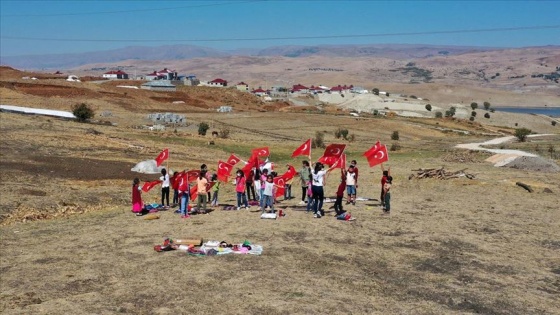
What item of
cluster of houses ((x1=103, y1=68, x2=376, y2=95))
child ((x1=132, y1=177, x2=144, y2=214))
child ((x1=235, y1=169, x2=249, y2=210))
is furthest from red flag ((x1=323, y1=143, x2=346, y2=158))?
cluster of houses ((x1=103, y1=68, x2=376, y2=95))

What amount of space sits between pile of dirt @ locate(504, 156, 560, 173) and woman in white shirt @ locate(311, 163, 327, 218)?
17951 millimetres

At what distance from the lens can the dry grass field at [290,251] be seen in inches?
480

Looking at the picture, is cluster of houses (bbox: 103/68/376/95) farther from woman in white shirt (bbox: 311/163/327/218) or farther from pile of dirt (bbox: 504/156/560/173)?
woman in white shirt (bbox: 311/163/327/218)

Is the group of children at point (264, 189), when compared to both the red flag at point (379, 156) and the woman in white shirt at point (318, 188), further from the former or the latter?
the red flag at point (379, 156)

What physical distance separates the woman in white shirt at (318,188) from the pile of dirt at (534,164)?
18.0 m

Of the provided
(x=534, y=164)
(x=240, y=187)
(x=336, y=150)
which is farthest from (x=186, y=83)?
(x=240, y=187)

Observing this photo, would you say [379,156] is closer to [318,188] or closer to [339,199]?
[339,199]

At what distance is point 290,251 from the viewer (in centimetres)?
1565

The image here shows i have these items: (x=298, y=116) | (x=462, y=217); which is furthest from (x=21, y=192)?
(x=298, y=116)

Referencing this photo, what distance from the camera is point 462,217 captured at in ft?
67.2

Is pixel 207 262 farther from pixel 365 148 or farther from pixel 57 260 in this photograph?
pixel 365 148

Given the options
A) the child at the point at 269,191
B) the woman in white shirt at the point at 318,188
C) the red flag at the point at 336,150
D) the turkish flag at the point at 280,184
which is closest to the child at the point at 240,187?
the child at the point at 269,191

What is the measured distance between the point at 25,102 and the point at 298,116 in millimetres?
36813

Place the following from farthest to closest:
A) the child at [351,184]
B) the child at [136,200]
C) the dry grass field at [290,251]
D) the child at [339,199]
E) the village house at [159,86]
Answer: the village house at [159,86] → the child at [351,184] → the child at [136,200] → the child at [339,199] → the dry grass field at [290,251]
